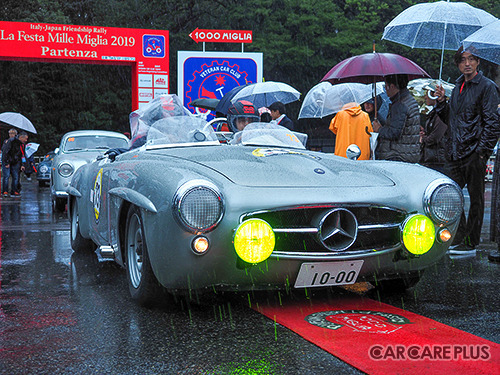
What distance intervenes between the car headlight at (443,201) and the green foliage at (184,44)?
2514 cm

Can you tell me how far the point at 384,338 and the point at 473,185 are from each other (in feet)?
10.1

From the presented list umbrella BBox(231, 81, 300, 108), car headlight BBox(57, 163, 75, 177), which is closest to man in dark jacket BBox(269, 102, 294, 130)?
umbrella BBox(231, 81, 300, 108)

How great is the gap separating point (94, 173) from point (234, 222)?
2.24 m

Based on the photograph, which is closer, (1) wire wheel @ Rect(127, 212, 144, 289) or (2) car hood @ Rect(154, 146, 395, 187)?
(2) car hood @ Rect(154, 146, 395, 187)

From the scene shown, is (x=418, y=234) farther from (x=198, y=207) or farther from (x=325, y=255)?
(x=198, y=207)

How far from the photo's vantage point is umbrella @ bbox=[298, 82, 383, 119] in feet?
28.2

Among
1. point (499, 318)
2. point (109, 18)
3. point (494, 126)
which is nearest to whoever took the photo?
point (499, 318)

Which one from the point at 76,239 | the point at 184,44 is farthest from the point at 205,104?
the point at 184,44

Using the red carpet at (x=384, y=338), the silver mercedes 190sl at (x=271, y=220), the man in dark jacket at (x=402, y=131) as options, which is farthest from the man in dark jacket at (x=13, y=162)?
the red carpet at (x=384, y=338)

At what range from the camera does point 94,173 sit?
5.31 metres

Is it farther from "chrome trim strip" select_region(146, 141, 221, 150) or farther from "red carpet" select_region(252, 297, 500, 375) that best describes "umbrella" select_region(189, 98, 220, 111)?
"red carpet" select_region(252, 297, 500, 375)

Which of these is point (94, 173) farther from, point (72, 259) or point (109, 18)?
point (109, 18)

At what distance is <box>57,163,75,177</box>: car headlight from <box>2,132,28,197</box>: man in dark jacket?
4.54 metres

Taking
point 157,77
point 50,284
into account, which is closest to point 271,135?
point 50,284
